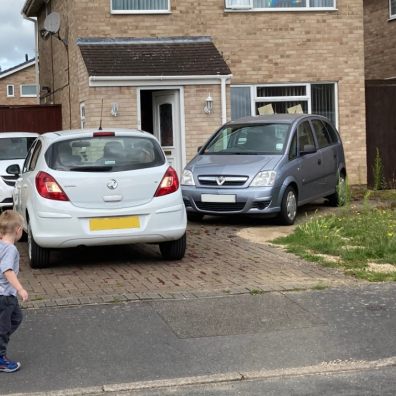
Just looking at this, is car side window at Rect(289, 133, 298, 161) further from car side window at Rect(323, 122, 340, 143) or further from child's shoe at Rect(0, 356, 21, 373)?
child's shoe at Rect(0, 356, 21, 373)

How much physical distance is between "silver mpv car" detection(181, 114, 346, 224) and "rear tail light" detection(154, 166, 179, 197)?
9.65 ft

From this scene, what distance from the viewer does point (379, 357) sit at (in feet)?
17.3

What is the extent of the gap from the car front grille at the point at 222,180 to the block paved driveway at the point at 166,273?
4.15 ft

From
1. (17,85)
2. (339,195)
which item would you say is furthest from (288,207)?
(17,85)

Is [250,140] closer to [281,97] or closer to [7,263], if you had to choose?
[281,97]

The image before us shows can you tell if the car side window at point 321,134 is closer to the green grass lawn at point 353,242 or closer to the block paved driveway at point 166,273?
the green grass lawn at point 353,242

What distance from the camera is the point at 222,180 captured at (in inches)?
448

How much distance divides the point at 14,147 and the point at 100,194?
22.9 ft

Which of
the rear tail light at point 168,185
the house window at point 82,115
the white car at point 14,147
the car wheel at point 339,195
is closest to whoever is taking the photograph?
the rear tail light at point 168,185

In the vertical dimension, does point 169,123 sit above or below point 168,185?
above

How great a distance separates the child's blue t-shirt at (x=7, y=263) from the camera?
482cm

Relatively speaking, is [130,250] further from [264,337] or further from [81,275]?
[264,337]

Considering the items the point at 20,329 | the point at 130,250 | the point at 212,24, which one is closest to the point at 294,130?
the point at 130,250

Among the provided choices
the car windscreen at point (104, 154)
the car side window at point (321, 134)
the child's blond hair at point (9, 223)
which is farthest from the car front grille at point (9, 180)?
the child's blond hair at point (9, 223)
